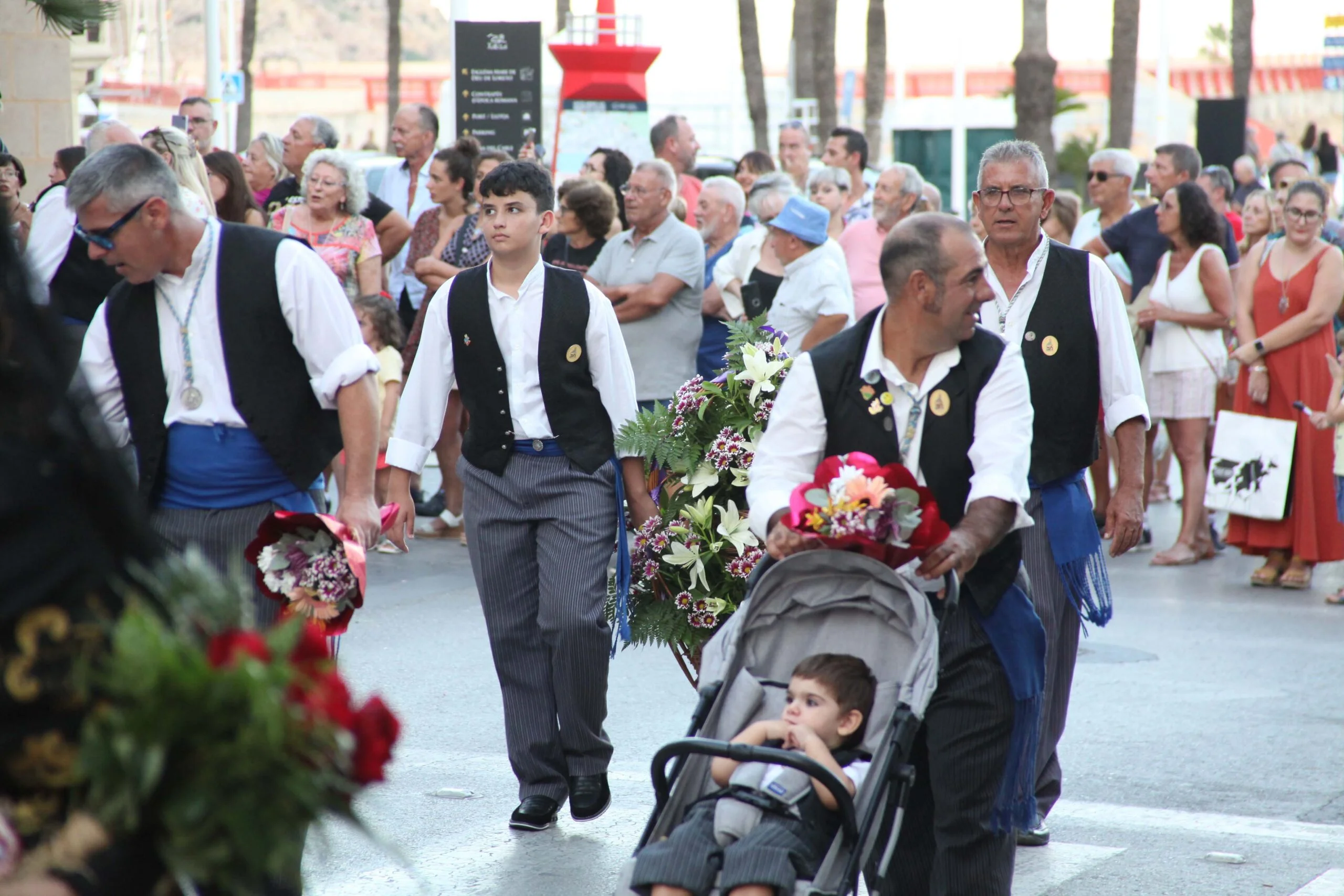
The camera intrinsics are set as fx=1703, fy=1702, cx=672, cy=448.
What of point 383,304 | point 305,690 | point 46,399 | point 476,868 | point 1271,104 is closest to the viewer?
point 305,690

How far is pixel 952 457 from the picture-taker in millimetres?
4211

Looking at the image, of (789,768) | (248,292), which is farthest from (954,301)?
(248,292)

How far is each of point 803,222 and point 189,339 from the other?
533 cm

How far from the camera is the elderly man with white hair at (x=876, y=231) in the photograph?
1102 centimetres

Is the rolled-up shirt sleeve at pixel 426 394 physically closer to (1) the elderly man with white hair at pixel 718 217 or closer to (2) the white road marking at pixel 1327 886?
(2) the white road marking at pixel 1327 886

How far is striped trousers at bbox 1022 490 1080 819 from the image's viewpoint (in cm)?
531

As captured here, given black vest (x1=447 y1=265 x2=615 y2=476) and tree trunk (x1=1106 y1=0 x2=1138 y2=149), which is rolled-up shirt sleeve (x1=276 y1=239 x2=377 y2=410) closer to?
black vest (x1=447 y1=265 x2=615 y2=476)

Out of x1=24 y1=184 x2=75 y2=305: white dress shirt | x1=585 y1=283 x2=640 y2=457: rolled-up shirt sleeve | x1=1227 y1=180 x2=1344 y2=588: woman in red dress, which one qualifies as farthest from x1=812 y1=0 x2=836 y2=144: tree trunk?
x1=585 y1=283 x2=640 y2=457: rolled-up shirt sleeve

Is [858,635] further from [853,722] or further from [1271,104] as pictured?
[1271,104]

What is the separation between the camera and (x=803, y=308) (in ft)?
30.5

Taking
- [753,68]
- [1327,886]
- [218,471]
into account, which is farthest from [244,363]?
[753,68]

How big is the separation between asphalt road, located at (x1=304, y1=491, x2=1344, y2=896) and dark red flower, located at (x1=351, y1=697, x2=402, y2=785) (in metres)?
1.40

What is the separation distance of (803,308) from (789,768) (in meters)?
5.68

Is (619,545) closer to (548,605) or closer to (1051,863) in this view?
(548,605)
